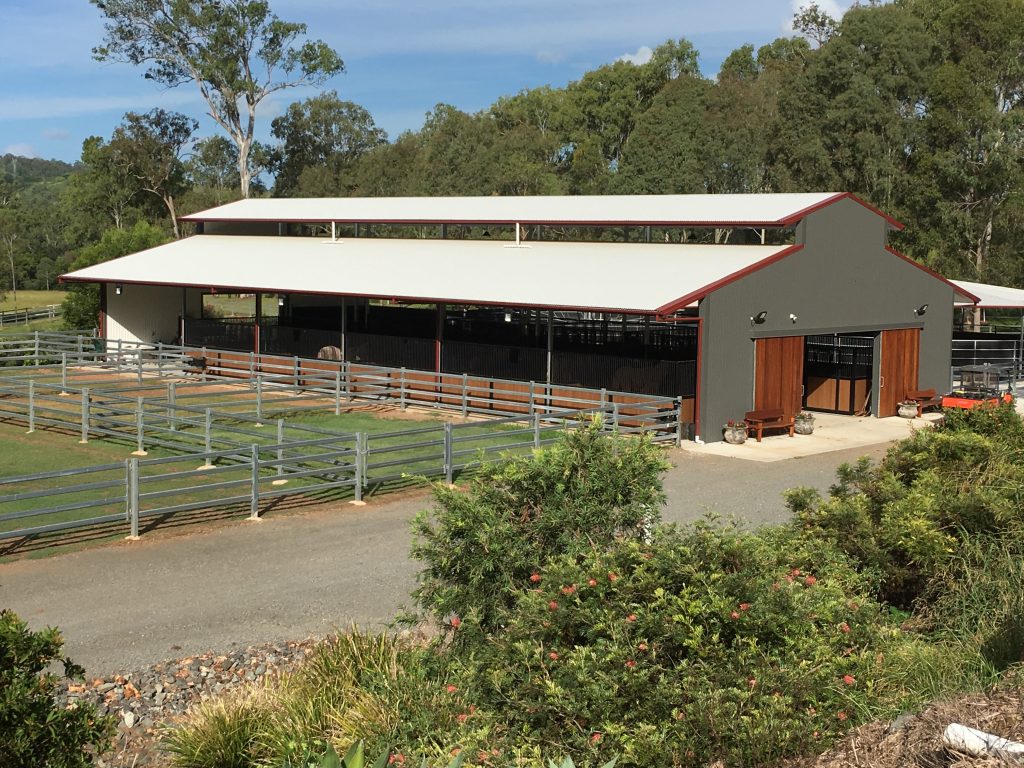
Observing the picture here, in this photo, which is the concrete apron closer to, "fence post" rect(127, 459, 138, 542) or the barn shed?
the barn shed

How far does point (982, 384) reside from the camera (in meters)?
30.8

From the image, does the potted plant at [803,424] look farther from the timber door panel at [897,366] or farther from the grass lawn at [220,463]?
the grass lawn at [220,463]

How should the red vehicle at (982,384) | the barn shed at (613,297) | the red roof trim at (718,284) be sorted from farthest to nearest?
the red vehicle at (982,384)
the barn shed at (613,297)
the red roof trim at (718,284)

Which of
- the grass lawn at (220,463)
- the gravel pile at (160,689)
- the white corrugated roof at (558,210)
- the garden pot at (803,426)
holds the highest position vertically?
the white corrugated roof at (558,210)

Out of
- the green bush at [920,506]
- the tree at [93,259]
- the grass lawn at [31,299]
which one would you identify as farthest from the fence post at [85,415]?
the grass lawn at [31,299]

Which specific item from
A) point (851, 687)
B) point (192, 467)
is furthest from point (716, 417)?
point (851, 687)

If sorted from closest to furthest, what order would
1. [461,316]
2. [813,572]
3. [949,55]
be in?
[813,572] → [461,316] → [949,55]

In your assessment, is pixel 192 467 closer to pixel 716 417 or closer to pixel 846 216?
pixel 716 417

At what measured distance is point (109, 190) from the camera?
271ft

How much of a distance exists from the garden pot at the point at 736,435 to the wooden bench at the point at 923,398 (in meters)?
6.78

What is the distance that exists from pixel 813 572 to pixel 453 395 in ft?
60.4

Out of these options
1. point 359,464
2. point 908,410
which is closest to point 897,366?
point 908,410

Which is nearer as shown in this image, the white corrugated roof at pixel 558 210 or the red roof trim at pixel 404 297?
the red roof trim at pixel 404 297

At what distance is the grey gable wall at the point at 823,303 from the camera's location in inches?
931
